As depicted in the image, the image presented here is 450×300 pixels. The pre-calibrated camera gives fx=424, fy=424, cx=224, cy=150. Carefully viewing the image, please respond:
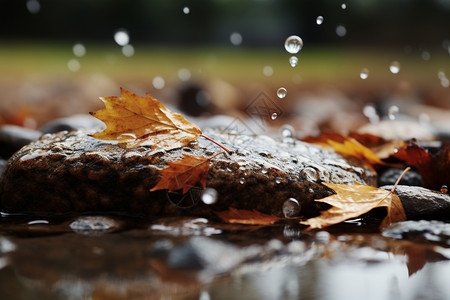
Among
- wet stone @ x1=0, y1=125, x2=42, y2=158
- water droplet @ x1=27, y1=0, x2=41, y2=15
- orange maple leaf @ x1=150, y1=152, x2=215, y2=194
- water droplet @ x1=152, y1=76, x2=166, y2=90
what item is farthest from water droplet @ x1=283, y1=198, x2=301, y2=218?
water droplet @ x1=27, y1=0, x2=41, y2=15

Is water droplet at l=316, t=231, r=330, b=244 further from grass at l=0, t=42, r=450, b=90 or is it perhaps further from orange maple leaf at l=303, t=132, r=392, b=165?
grass at l=0, t=42, r=450, b=90

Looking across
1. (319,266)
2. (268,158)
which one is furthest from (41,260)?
(268,158)

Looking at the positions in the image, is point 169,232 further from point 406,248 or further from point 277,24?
point 277,24

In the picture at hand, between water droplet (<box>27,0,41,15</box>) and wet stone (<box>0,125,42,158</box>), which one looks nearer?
wet stone (<box>0,125,42,158</box>)

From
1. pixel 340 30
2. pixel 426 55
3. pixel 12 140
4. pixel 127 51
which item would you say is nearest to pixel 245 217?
pixel 12 140

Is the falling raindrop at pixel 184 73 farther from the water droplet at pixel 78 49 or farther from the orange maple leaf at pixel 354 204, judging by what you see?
the orange maple leaf at pixel 354 204

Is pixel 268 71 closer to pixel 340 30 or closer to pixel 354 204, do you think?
pixel 340 30

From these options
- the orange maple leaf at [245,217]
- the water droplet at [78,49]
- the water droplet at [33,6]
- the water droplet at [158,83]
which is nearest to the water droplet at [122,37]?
the water droplet at [158,83]
